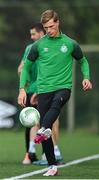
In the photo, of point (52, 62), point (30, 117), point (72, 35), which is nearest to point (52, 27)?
point (52, 62)

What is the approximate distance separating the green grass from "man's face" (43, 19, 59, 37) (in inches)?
68.8

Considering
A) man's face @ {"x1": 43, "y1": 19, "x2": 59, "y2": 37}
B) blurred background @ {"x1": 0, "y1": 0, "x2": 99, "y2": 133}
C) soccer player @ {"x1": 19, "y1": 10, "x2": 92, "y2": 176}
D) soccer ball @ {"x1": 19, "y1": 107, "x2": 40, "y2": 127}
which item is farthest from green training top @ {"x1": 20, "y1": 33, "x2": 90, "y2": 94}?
blurred background @ {"x1": 0, "y1": 0, "x2": 99, "y2": 133}

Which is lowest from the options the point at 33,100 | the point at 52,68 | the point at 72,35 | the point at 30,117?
the point at 72,35

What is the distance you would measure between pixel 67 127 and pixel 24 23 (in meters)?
4.86

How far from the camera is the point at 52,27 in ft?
38.2

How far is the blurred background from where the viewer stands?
76.3ft

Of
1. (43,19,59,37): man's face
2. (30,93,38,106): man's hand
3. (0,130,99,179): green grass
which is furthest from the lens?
(30,93,38,106): man's hand

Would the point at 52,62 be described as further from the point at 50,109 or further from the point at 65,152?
the point at 65,152

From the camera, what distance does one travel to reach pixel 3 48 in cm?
2584

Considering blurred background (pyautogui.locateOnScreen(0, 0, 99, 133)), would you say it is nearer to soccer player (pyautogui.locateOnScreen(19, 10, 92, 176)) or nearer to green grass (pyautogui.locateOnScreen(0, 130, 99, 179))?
green grass (pyautogui.locateOnScreen(0, 130, 99, 179))

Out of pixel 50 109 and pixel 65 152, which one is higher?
pixel 50 109

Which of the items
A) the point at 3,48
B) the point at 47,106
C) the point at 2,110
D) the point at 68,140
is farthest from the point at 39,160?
the point at 3,48

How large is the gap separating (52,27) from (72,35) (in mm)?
15791

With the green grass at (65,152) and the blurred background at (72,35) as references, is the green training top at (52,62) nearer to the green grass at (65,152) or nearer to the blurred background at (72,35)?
the green grass at (65,152)
